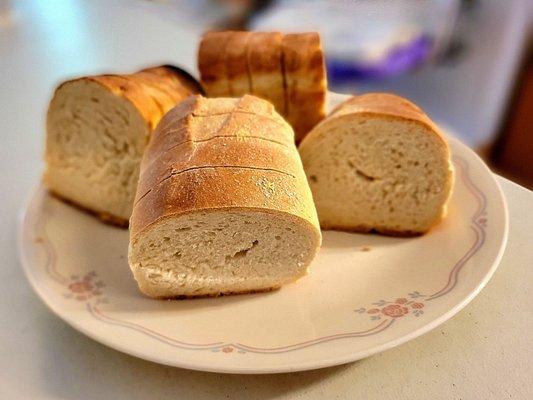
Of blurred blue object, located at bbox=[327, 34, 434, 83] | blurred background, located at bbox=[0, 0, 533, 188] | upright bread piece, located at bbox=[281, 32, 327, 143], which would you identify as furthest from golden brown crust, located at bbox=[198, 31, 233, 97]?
blurred blue object, located at bbox=[327, 34, 434, 83]

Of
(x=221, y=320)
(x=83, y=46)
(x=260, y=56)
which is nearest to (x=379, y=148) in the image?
(x=260, y=56)

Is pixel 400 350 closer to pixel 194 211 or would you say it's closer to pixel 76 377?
pixel 194 211

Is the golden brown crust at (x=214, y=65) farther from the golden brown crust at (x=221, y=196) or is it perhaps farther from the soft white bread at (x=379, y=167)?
the golden brown crust at (x=221, y=196)

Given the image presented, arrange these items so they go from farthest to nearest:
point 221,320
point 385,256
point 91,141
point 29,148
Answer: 1. point 29,148
2. point 91,141
3. point 385,256
4. point 221,320

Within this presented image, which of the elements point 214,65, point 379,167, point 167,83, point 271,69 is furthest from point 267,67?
point 379,167

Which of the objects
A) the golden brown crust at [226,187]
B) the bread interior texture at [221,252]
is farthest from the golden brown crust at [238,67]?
the bread interior texture at [221,252]

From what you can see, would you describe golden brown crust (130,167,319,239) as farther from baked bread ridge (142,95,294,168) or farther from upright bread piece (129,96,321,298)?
baked bread ridge (142,95,294,168)

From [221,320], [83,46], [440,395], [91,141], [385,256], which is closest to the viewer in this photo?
[440,395]

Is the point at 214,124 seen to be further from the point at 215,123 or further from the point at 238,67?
the point at 238,67
